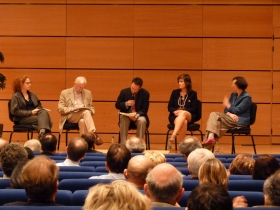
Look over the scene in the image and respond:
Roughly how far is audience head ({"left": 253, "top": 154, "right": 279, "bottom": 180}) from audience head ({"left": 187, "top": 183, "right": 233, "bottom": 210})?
1.78 m

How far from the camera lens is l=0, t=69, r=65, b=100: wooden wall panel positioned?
9.89 m

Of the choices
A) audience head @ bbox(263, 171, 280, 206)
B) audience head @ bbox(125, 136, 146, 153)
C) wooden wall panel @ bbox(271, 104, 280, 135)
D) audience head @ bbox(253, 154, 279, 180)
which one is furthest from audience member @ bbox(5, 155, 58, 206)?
wooden wall panel @ bbox(271, 104, 280, 135)

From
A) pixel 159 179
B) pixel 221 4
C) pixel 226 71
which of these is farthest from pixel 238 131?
pixel 159 179

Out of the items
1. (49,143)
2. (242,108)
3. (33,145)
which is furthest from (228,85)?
(49,143)

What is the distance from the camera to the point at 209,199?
2.06m

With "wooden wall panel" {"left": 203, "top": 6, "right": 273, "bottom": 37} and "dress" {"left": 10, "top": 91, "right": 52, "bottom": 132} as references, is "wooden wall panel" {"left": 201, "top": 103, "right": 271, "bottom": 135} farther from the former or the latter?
"dress" {"left": 10, "top": 91, "right": 52, "bottom": 132}

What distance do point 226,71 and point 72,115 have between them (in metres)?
3.06

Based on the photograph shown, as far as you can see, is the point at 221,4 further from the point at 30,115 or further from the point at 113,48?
the point at 30,115

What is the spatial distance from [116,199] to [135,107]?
6708mm

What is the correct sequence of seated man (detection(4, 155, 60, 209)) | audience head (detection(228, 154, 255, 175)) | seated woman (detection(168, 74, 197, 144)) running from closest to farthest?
seated man (detection(4, 155, 60, 209)), audience head (detection(228, 154, 255, 175)), seated woman (detection(168, 74, 197, 144))

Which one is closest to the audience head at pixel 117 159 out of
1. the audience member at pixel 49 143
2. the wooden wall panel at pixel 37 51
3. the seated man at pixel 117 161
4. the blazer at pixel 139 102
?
the seated man at pixel 117 161

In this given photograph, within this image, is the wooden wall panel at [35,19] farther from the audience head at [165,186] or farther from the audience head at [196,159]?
the audience head at [165,186]

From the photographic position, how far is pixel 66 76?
9.89 m

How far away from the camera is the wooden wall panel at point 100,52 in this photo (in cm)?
985
